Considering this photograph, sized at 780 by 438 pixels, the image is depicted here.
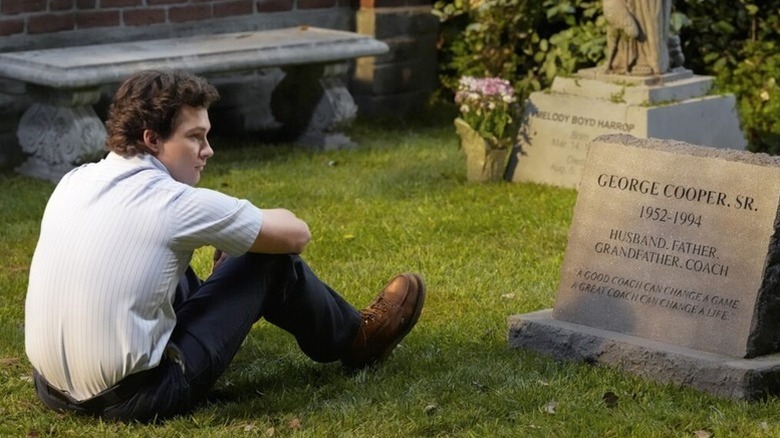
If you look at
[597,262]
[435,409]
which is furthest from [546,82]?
[435,409]

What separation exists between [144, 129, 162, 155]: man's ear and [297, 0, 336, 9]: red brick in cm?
630

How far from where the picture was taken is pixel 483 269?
20.8 ft

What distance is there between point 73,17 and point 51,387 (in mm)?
5112

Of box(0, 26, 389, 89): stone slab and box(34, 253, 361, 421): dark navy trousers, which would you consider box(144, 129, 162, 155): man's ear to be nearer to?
box(34, 253, 361, 421): dark navy trousers

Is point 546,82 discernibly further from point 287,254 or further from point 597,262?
point 287,254

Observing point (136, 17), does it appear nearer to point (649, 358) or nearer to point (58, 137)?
point (58, 137)

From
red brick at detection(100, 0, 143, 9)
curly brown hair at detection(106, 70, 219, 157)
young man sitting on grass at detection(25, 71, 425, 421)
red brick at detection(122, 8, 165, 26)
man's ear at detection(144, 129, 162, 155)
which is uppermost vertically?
curly brown hair at detection(106, 70, 219, 157)

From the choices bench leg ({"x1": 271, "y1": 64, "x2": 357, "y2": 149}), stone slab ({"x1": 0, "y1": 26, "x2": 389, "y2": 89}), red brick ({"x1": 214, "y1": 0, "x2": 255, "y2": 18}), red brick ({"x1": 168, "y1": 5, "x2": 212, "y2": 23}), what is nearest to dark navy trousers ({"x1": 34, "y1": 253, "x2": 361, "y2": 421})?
stone slab ({"x1": 0, "y1": 26, "x2": 389, "y2": 89})

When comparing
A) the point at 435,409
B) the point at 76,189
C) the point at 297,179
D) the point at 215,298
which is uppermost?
the point at 76,189

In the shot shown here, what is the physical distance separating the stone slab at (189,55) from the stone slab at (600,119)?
1613 millimetres

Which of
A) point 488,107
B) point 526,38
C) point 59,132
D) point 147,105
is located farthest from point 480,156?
point 147,105

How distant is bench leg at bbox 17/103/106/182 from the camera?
820cm

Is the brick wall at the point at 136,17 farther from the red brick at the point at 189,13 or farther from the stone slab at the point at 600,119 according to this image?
the stone slab at the point at 600,119

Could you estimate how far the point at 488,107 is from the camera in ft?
27.0
